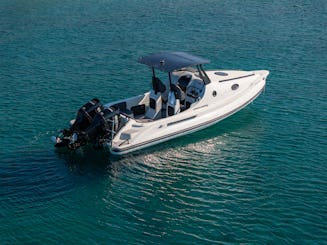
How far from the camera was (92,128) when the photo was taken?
85.6 ft

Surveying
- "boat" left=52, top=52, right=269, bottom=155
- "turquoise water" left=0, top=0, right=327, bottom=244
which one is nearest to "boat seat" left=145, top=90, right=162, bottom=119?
"boat" left=52, top=52, right=269, bottom=155

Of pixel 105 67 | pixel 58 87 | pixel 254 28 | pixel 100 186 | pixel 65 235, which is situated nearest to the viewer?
pixel 65 235

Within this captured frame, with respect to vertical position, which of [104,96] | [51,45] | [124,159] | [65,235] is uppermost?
[51,45]

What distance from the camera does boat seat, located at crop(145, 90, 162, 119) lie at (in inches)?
1169

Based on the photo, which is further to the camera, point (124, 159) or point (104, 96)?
point (104, 96)

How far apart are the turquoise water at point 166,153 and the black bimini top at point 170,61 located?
430 cm

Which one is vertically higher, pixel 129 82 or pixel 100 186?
pixel 129 82

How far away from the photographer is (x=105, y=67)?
40906 millimetres

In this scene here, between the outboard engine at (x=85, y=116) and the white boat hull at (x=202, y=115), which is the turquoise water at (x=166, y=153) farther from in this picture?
the outboard engine at (x=85, y=116)

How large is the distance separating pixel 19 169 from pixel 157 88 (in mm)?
9401

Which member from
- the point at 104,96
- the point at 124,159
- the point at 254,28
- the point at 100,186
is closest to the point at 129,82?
the point at 104,96

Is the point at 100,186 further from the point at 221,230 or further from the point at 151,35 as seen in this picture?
the point at 151,35

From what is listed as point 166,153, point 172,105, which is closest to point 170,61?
point 172,105

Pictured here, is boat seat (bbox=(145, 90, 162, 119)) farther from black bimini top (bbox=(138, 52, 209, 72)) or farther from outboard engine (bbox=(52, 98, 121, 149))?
outboard engine (bbox=(52, 98, 121, 149))
